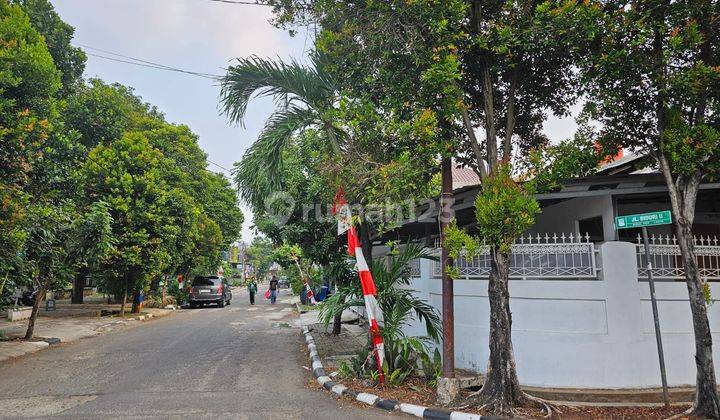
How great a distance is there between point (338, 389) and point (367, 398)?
2.16ft

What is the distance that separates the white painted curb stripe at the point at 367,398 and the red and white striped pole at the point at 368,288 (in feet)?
1.84

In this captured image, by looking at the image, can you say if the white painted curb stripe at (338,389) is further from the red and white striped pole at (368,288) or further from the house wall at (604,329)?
the house wall at (604,329)

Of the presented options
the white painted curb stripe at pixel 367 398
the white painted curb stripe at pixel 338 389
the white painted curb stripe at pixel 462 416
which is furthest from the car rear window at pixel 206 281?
the white painted curb stripe at pixel 462 416

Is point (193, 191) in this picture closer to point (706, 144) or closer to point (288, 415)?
point (288, 415)

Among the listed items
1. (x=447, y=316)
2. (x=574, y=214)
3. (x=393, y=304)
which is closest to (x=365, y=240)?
(x=393, y=304)

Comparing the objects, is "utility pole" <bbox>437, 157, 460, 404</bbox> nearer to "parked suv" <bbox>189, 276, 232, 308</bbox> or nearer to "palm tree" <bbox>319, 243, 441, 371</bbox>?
"palm tree" <bbox>319, 243, 441, 371</bbox>

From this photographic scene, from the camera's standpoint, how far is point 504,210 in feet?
19.2

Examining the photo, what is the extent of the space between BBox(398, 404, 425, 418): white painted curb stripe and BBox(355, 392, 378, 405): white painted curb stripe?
1.44 feet

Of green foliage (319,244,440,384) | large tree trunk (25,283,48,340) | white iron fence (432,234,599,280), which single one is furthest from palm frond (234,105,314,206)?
large tree trunk (25,283,48,340)

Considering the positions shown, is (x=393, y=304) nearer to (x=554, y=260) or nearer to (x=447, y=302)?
(x=447, y=302)

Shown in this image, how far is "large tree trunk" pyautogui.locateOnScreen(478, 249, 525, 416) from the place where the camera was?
6.02 meters

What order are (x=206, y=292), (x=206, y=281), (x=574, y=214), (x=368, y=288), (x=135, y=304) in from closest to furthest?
1. (x=368, y=288)
2. (x=574, y=214)
3. (x=135, y=304)
4. (x=206, y=292)
5. (x=206, y=281)

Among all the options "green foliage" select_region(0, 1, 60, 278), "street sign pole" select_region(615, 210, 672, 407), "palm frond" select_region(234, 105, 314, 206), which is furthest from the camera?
"green foliage" select_region(0, 1, 60, 278)

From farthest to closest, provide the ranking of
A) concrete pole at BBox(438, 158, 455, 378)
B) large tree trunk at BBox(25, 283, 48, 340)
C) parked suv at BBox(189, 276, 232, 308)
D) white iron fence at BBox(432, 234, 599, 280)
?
parked suv at BBox(189, 276, 232, 308) < large tree trunk at BBox(25, 283, 48, 340) < white iron fence at BBox(432, 234, 599, 280) < concrete pole at BBox(438, 158, 455, 378)
